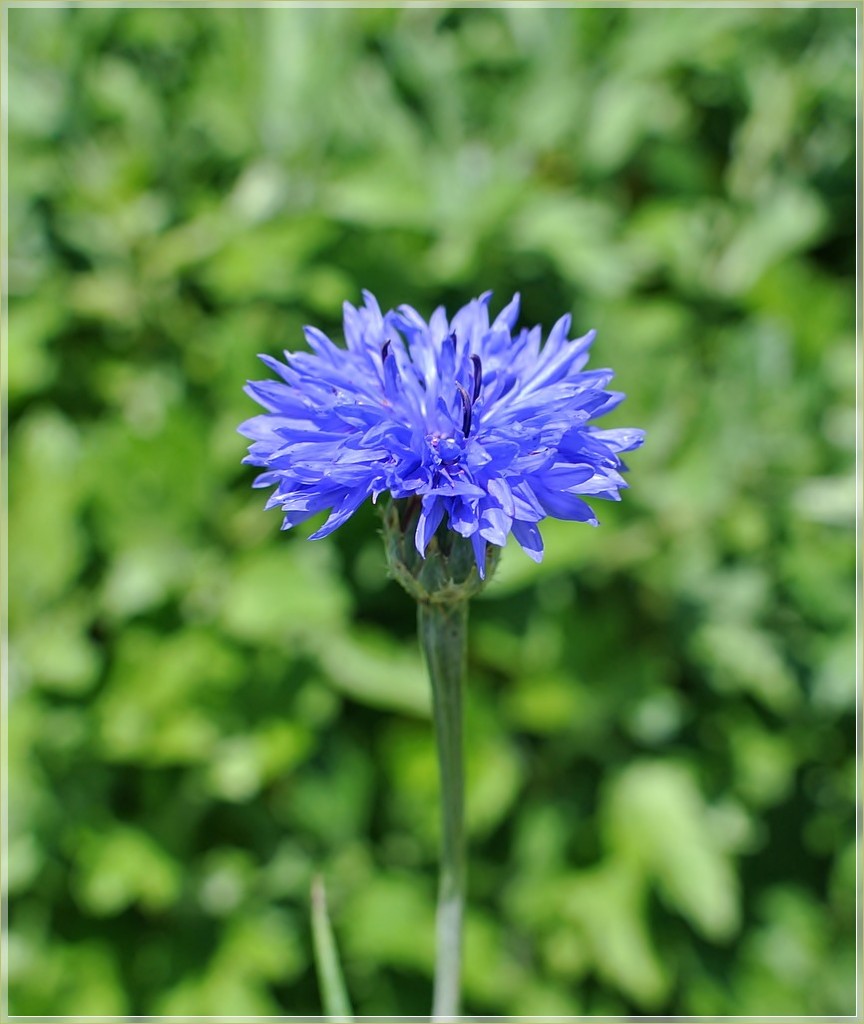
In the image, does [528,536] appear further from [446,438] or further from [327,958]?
[327,958]

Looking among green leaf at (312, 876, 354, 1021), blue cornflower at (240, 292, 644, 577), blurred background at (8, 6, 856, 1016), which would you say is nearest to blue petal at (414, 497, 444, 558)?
blue cornflower at (240, 292, 644, 577)

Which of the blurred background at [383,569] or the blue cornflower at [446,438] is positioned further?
the blurred background at [383,569]

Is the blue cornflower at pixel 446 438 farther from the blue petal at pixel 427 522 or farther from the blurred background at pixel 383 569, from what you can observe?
the blurred background at pixel 383 569

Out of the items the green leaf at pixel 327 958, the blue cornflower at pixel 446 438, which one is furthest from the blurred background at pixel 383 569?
the blue cornflower at pixel 446 438

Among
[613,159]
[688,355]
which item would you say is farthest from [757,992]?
[613,159]

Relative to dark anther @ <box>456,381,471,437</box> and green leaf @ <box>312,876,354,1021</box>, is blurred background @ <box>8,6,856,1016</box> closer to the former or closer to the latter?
green leaf @ <box>312,876,354,1021</box>

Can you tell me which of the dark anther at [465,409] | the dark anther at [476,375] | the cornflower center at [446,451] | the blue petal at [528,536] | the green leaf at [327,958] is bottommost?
the green leaf at [327,958]

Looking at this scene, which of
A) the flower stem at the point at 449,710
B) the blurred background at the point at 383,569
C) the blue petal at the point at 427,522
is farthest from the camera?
the blurred background at the point at 383,569

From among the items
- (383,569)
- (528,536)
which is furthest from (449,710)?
(383,569)
